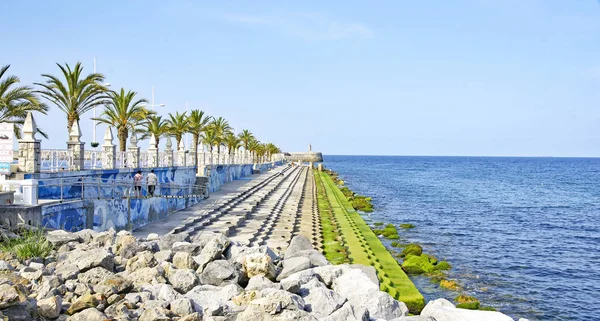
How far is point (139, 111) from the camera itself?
2964 cm

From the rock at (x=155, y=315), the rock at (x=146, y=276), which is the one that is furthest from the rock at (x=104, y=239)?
the rock at (x=155, y=315)

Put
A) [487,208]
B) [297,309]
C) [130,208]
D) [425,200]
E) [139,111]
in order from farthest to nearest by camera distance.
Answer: [425,200], [487,208], [139,111], [130,208], [297,309]

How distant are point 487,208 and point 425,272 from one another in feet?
86.9

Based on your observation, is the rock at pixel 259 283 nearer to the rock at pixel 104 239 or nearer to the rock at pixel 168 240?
the rock at pixel 168 240

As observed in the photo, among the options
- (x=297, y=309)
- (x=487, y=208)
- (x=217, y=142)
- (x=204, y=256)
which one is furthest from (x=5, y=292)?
(x=217, y=142)

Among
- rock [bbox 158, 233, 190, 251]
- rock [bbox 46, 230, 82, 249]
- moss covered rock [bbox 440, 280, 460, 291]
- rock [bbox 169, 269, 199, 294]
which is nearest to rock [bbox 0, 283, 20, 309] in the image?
rock [bbox 169, 269, 199, 294]

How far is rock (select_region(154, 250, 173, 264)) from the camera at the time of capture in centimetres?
971

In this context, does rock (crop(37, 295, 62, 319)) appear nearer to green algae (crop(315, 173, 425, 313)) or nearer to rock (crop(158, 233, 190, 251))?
rock (crop(158, 233, 190, 251))

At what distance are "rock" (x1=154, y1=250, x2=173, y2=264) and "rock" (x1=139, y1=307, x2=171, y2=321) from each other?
2.83 metres

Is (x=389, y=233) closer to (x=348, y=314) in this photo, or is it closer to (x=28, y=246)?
(x=28, y=246)

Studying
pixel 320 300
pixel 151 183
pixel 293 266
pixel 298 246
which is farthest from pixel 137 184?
pixel 320 300

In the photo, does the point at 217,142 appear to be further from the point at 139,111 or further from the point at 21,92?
the point at 21,92

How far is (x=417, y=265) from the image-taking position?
59.8 feet

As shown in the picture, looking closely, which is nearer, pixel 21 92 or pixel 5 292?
pixel 5 292
